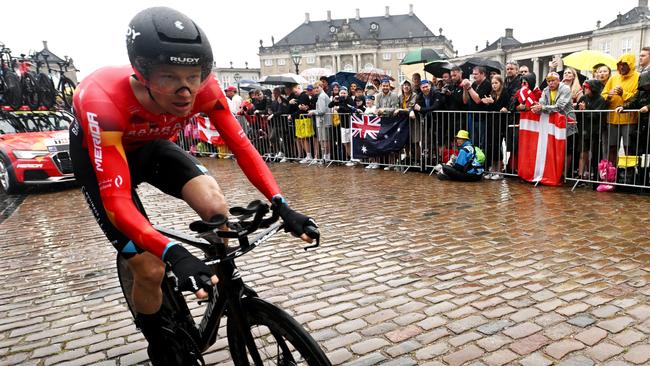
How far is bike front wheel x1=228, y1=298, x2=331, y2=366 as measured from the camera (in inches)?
76.3

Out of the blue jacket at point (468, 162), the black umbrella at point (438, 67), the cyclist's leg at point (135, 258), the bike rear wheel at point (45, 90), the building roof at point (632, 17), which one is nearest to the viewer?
the cyclist's leg at point (135, 258)

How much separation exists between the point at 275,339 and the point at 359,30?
376ft

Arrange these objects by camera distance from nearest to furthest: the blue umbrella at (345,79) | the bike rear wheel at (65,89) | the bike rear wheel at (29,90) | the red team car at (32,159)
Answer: the red team car at (32,159) < the bike rear wheel at (29,90) < the bike rear wheel at (65,89) < the blue umbrella at (345,79)

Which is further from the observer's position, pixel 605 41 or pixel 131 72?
pixel 605 41

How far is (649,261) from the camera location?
4395mm

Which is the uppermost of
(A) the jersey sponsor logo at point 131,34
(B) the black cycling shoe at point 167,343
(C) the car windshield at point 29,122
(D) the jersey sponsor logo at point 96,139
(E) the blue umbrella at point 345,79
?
(E) the blue umbrella at point 345,79

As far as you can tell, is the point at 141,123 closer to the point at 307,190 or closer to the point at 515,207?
the point at 515,207

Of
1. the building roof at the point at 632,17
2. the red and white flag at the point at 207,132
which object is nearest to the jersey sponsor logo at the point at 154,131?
the red and white flag at the point at 207,132

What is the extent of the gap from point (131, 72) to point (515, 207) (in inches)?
230

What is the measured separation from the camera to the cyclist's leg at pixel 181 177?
255 centimetres

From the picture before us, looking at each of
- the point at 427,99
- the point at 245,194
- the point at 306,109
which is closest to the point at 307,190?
the point at 245,194

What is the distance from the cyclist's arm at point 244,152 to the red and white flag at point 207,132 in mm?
13164

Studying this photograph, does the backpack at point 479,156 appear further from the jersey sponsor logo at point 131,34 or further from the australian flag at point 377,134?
the jersey sponsor logo at point 131,34

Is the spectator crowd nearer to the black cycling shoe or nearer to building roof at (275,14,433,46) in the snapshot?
the black cycling shoe
